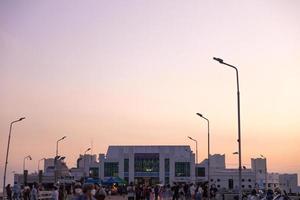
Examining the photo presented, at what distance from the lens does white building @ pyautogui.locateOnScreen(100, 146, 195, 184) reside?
430 feet

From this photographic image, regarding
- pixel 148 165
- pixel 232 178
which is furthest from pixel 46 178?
pixel 232 178

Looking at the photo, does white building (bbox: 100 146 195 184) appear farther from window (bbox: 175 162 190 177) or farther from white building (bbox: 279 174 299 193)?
white building (bbox: 279 174 299 193)

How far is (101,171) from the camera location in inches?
5266

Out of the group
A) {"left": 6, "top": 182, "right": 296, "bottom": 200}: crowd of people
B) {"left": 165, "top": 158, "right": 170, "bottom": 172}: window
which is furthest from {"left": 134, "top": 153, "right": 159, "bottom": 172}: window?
{"left": 6, "top": 182, "right": 296, "bottom": 200}: crowd of people

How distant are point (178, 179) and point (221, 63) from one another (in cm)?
9913

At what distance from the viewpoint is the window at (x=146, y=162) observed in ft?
433

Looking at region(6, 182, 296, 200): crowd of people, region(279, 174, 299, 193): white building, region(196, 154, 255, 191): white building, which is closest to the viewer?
region(6, 182, 296, 200): crowd of people

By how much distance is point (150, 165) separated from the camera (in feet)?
435

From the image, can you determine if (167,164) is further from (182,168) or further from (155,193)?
(155,193)

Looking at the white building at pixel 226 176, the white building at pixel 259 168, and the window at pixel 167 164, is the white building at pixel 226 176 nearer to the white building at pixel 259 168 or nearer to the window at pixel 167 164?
the white building at pixel 259 168

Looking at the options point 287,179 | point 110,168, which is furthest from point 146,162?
point 287,179

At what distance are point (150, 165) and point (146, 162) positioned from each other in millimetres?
1158

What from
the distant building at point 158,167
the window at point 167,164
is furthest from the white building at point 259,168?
the window at point 167,164

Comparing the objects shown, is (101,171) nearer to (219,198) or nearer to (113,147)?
(113,147)
